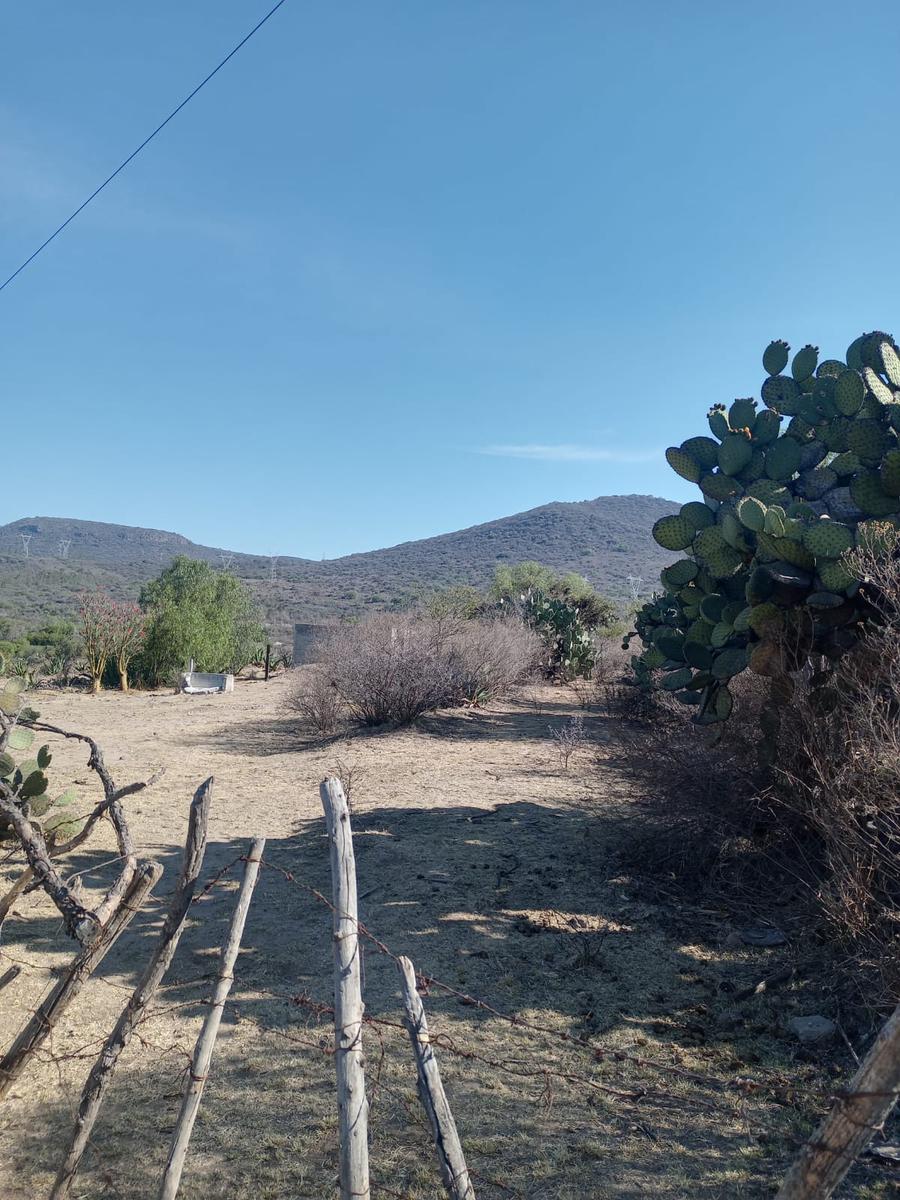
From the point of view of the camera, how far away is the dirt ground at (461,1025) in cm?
306

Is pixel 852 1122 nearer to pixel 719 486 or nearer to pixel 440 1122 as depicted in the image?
pixel 440 1122

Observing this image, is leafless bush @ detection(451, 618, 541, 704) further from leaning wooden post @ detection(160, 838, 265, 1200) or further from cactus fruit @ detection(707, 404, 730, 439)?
leaning wooden post @ detection(160, 838, 265, 1200)

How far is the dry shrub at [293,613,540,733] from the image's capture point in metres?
12.2

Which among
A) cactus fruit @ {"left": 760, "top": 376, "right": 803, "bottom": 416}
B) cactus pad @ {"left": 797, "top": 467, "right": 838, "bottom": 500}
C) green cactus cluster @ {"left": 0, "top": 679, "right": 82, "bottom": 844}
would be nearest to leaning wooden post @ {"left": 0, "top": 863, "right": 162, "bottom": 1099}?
green cactus cluster @ {"left": 0, "top": 679, "right": 82, "bottom": 844}

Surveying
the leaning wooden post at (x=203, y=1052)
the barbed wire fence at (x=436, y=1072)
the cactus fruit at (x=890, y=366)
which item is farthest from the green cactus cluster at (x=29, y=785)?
the cactus fruit at (x=890, y=366)

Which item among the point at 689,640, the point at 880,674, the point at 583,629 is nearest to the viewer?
the point at 880,674

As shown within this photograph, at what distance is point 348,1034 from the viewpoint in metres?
2.43

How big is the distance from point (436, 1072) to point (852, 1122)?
106 cm

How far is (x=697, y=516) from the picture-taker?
6297 millimetres

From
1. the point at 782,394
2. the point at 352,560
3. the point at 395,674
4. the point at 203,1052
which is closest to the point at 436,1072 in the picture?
the point at 203,1052

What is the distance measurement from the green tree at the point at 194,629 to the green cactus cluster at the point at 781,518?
47.4ft

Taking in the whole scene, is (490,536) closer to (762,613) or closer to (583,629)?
(583,629)

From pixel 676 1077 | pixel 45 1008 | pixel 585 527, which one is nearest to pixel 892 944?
pixel 676 1077

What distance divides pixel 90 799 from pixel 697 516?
6.03 metres
